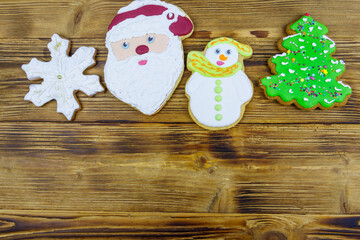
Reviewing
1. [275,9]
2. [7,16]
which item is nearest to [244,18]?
[275,9]

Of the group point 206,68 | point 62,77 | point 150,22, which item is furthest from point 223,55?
point 62,77

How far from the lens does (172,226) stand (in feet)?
2.76

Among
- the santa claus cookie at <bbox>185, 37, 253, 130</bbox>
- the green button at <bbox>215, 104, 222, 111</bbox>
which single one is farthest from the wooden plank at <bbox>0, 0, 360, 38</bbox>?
the green button at <bbox>215, 104, 222, 111</bbox>

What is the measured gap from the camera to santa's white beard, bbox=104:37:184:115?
0.86 m

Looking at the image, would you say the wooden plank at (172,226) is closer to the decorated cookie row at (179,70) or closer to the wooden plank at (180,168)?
the wooden plank at (180,168)

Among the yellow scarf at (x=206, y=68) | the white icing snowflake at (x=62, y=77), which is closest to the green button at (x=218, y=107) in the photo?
the yellow scarf at (x=206, y=68)

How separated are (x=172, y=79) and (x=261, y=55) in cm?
36

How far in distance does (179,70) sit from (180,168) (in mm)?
360

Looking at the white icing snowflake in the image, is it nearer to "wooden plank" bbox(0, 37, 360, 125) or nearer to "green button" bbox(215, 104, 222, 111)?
"wooden plank" bbox(0, 37, 360, 125)

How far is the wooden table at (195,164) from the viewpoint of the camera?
83 centimetres

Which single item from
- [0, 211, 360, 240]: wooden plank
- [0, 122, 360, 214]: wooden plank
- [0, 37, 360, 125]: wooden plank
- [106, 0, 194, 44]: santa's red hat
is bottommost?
[0, 211, 360, 240]: wooden plank

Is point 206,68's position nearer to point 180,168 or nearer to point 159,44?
point 159,44

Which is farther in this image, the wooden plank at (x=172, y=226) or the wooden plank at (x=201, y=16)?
the wooden plank at (x=201, y=16)

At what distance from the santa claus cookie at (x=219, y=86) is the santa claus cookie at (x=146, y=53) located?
0.08 m
